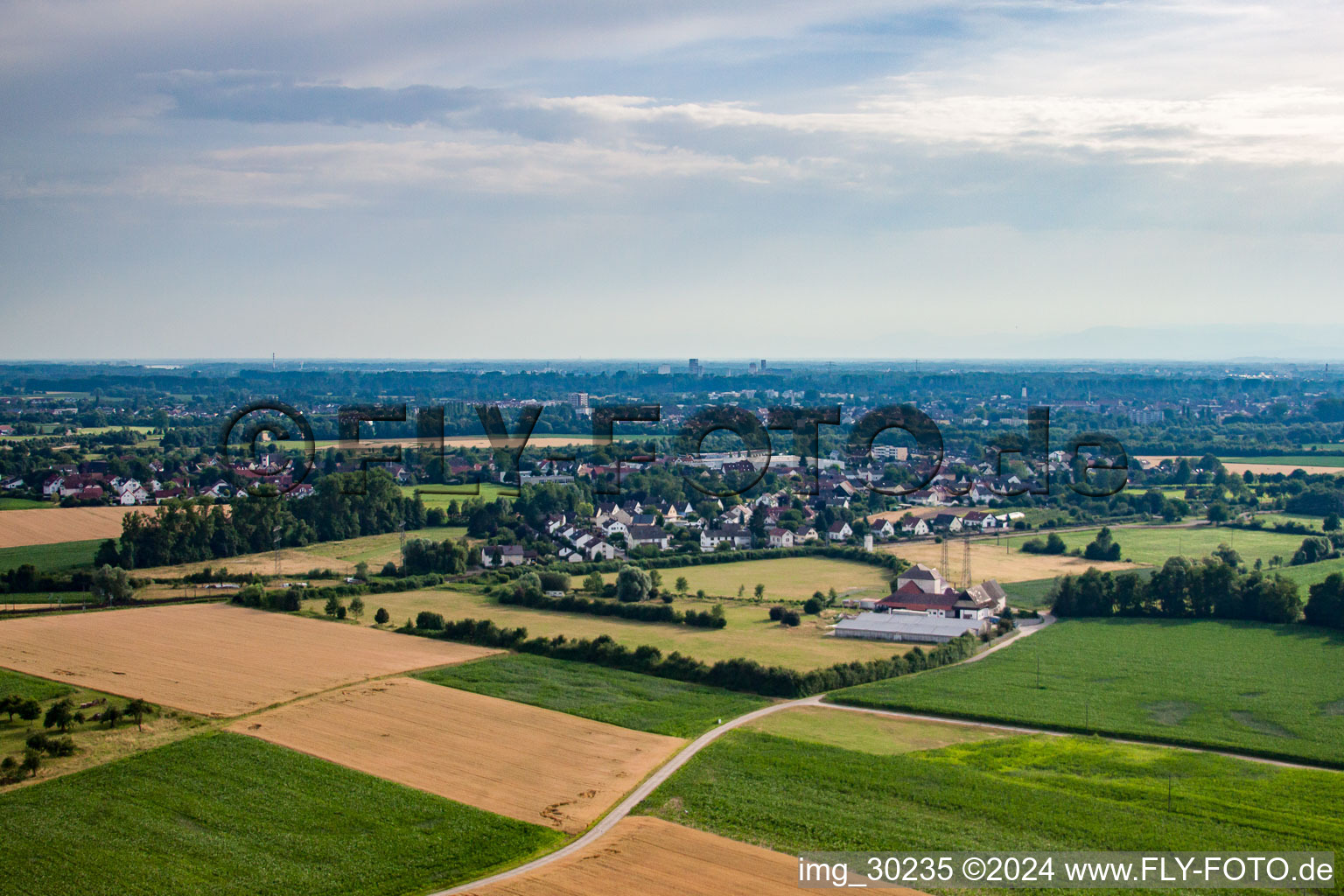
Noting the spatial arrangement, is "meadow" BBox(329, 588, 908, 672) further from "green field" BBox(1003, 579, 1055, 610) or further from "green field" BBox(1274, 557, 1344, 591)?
"green field" BBox(1274, 557, 1344, 591)

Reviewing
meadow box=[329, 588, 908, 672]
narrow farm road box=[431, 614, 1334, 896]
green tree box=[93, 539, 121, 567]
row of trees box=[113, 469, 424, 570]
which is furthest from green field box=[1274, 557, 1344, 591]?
green tree box=[93, 539, 121, 567]

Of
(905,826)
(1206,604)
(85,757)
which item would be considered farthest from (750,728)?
(1206,604)

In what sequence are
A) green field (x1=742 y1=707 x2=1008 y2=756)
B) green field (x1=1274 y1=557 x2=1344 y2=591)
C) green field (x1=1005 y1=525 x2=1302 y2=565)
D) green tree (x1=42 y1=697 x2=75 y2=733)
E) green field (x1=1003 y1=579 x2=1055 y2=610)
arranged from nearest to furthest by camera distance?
green tree (x1=42 y1=697 x2=75 y2=733)
green field (x1=742 y1=707 x2=1008 y2=756)
green field (x1=1003 y1=579 x2=1055 y2=610)
green field (x1=1274 y1=557 x2=1344 y2=591)
green field (x1=1005 y1=525 x2=1302 y2=565)

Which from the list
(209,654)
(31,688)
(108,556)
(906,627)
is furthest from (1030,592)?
(108,556)

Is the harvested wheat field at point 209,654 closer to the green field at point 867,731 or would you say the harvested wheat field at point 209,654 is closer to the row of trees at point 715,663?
the row of trees at point 715,663

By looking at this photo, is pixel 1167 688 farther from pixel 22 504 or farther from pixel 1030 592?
pixel 22 504

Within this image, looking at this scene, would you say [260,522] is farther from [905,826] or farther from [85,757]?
[905,826]
